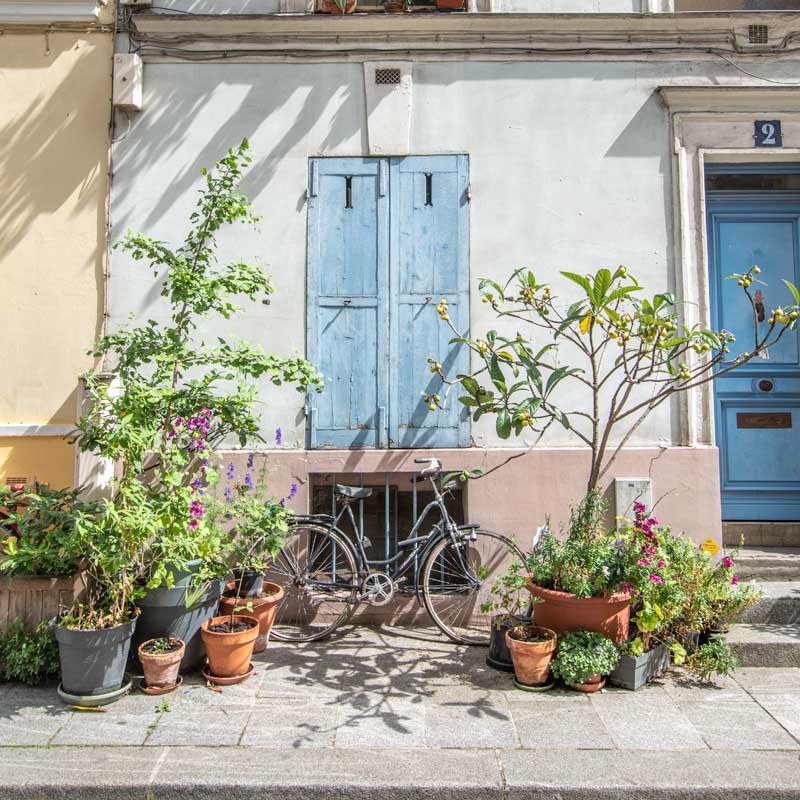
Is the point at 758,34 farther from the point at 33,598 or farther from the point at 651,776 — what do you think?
the point at 33,598

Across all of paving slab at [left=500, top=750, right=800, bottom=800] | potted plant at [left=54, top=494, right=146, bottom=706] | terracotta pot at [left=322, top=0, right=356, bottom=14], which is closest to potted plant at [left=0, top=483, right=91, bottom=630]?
potted plant at [left=54, top=494, right=146, bottom=706]

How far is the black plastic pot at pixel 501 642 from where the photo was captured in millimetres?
4559

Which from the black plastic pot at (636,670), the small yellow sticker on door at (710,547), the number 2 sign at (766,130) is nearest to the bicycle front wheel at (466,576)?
the black plastic pot at (636,670)

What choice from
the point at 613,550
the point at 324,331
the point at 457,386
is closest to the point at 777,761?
the point at 613,550

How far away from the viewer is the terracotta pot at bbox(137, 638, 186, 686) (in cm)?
419

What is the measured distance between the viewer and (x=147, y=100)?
5.60 meters

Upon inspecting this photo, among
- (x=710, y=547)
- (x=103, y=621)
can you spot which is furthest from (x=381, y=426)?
(x=710, y=547)

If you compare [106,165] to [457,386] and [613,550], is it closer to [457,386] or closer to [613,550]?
[457,386]

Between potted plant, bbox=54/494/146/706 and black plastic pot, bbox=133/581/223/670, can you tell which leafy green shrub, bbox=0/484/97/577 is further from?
black plastic pot, bbox=133/581/223/670

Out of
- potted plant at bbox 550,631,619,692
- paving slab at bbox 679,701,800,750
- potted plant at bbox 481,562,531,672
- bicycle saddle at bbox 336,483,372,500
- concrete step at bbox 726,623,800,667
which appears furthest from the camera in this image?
bicycle saddle at bbox 336,483,372,500

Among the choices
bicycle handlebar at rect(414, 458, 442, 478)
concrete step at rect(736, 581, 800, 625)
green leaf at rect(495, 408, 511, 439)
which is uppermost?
green leaf at rect(495, 408, 511, 439)

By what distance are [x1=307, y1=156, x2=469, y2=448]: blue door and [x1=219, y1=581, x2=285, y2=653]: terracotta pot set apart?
3.83 feet

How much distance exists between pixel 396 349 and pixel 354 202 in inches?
46.1

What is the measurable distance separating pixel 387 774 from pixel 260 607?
5.39 feet
